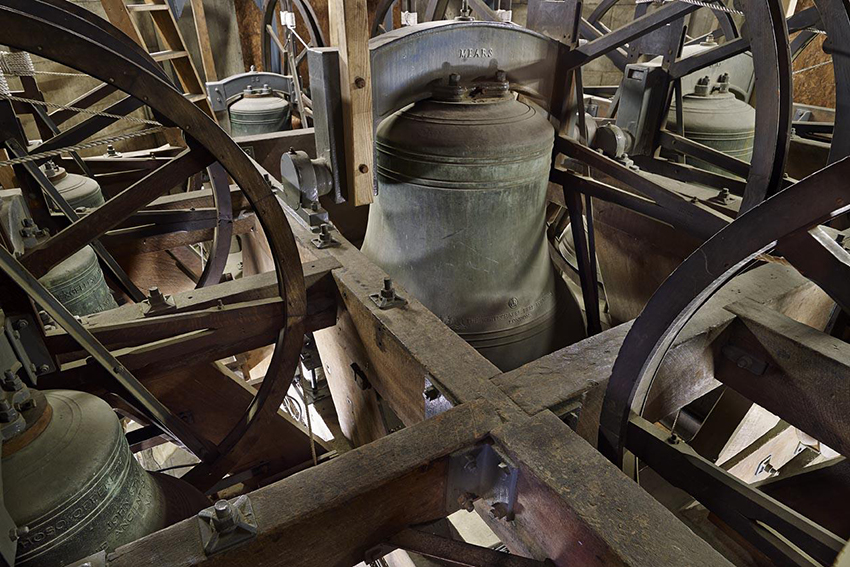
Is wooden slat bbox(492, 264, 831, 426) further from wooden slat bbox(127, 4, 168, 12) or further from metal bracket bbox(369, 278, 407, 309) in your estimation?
wooden slat bbox(127, 4, 168, 12)

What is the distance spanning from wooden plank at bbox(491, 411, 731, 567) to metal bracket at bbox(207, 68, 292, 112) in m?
4.29

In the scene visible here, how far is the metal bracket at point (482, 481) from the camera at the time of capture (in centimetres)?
121

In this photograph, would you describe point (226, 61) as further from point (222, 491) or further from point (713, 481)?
point (713, 481)

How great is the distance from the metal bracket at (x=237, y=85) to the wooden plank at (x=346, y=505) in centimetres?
421

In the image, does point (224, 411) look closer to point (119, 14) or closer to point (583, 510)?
point (583, 510)

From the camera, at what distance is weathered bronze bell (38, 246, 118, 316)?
2.08 metres

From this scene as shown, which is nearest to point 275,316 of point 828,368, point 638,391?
point 638,391

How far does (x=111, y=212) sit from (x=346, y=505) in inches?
38.2

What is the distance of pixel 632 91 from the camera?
2.89 meters

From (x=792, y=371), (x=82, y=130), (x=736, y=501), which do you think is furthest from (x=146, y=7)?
(x=736, y=501)

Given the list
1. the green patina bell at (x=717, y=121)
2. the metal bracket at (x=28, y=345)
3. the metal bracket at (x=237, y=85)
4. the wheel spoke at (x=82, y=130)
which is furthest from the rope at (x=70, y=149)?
the green patina bell at (x=717, y=121)

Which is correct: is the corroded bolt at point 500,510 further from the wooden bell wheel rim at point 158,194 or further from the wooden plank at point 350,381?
the wooden bell wheel rim at point 158,194

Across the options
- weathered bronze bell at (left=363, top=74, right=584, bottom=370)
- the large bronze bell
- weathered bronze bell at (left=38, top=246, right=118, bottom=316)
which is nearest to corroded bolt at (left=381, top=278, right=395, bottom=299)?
weathered bronze bell at (left=363, top=74, right=584, bottom=370)

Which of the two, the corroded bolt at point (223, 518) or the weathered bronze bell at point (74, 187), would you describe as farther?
the weathered bronze bell at point (74, 187)
